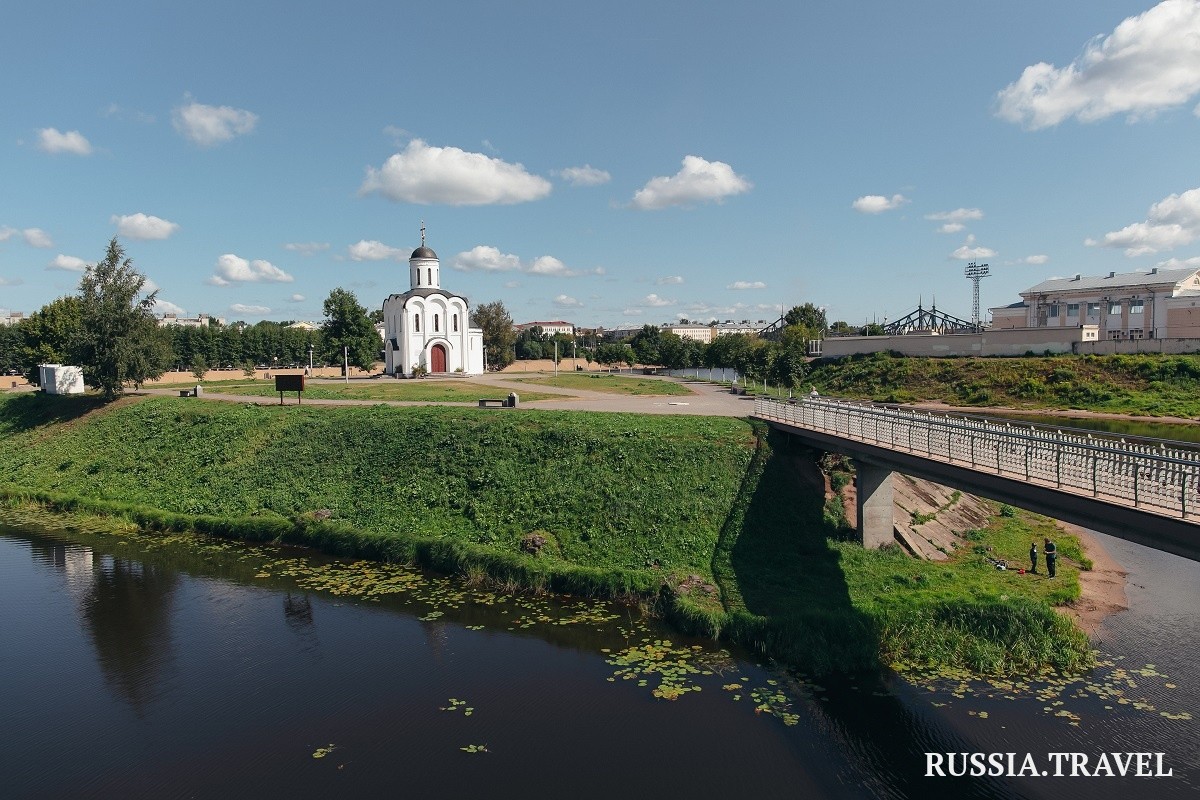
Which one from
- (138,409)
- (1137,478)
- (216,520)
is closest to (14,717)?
(216,520)

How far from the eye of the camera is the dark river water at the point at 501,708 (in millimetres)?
11820

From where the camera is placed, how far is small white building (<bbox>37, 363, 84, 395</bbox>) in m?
47.5

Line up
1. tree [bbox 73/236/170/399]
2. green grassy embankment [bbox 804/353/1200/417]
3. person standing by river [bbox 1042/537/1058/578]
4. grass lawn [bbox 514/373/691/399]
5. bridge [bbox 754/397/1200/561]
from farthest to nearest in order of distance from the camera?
green grassy embankment [bbox 804/353/1200/417] → grass lawn [bbox 514/373/691/399] → tree [bbox 73/236/170/399] → person standing by river [bbox 1042/537/1058/578] → bridge [bbox 754/397/1200/561]

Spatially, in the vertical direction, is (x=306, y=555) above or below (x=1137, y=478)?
below

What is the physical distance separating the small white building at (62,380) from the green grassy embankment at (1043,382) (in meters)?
60.7

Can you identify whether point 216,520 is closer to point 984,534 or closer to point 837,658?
point 837,658

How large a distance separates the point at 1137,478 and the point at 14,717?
21.5 meters

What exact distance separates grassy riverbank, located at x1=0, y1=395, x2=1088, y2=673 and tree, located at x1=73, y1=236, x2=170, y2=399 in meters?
5.31

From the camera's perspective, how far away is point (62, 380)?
47.6 meters

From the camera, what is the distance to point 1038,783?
11.6 meters

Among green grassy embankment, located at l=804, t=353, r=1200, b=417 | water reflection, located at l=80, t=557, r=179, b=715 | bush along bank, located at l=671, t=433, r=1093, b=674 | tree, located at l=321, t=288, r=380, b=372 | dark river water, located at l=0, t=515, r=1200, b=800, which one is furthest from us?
tree, located at l=321, t=288, r=380, b=372

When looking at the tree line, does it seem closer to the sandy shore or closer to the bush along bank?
the bush along bank

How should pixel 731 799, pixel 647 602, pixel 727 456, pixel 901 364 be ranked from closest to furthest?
pixel 731 799
pixel 647 602
pixel 727 456
pixel 901 364

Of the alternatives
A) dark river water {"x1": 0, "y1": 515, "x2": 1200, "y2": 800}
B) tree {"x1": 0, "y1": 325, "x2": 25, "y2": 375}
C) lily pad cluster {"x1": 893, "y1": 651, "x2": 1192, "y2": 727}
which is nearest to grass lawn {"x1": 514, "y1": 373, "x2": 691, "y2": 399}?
dark river water {"x1": 0, "y1": 515, "x2": 1200, "y2": 800}
